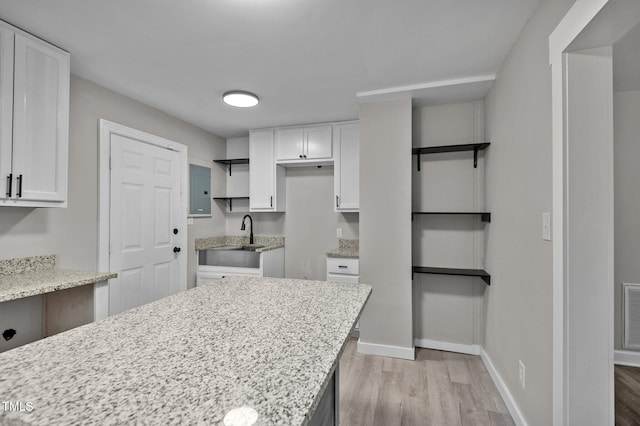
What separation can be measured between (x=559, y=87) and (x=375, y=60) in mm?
1195

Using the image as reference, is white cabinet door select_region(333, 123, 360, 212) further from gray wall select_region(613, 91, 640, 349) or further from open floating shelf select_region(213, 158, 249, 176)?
gray wall select_region(613, 91, 640, 349)

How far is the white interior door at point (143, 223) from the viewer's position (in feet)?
8.46

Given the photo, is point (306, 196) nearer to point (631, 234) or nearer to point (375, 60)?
point (375, 60)

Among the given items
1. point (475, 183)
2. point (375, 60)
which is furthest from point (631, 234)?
point (375, 60)

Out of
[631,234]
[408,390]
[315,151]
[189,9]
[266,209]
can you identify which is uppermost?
[189,9]

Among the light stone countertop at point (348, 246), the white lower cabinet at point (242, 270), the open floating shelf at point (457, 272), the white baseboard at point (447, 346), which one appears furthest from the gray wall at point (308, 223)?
the white baseboard at point (447, 346)

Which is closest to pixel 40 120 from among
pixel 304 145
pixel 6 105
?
pixel 6 105

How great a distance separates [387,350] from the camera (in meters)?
2.68

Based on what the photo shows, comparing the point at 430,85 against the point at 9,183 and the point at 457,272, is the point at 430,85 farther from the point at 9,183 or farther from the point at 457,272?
the point at 9,183

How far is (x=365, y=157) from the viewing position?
2732 mm

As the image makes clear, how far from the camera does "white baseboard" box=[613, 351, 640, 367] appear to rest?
246 centimetres

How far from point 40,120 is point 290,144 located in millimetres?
2267

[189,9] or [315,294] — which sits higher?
[189,9]

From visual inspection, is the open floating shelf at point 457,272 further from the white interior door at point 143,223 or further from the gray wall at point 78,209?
the gray wall at point 78,209
